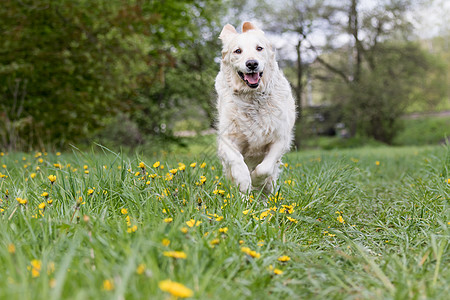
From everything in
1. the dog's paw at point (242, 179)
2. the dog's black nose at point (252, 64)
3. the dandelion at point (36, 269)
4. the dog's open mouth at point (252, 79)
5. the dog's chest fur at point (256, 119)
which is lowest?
the dog's paw at point (242, 179)

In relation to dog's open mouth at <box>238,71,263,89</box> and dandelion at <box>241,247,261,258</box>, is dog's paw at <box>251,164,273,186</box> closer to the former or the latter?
dog's open mouth at <box>238,71,263,89</box>

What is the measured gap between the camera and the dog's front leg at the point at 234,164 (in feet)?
10.5

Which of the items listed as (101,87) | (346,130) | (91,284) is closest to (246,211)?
(91,284)

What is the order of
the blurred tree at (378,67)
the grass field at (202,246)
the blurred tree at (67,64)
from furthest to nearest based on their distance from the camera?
1. the blurred tree at (378,67)
2. the blurred tree at (67,64)
3. the grass field at (202,246)

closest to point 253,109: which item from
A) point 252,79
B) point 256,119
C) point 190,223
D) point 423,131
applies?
point 256,119

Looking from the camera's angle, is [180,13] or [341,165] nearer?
[341,165]

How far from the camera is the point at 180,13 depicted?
13.0 metres

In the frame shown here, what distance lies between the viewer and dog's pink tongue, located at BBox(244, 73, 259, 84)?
3.38 m

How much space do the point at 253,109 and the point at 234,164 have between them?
0.55m

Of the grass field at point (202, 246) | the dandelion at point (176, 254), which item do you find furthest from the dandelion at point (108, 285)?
the dandelion at point (176, 254)

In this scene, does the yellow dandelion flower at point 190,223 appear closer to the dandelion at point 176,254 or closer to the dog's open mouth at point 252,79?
the dandelion at point 176,254

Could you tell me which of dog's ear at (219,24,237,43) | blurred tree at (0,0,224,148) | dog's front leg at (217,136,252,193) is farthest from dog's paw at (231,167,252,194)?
blurred tree at (0,0,224,148)

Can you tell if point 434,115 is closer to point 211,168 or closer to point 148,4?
point 148,4

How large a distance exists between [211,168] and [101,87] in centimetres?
618
